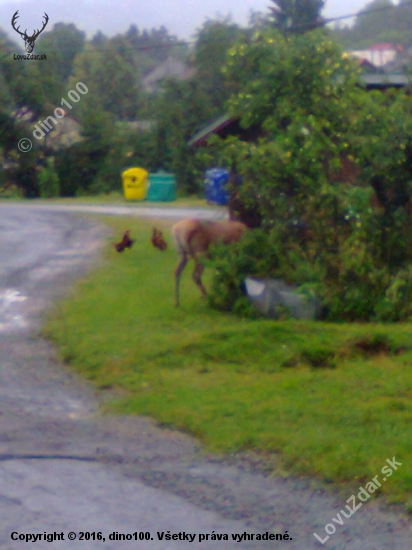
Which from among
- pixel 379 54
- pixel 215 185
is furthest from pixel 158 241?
pixel 379 54

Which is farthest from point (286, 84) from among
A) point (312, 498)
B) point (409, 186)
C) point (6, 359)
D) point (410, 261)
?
point (312, 498)

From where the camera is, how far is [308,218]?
36.1ft

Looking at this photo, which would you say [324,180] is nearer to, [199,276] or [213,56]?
[199,276]

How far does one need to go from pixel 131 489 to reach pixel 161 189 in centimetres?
2947

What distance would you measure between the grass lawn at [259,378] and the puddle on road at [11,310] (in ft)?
1.31

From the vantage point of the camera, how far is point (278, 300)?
1068cm

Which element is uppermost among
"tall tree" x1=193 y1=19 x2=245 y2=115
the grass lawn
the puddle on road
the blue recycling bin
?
"tall tree" x1=193 y1=19 x2=245 y2=115

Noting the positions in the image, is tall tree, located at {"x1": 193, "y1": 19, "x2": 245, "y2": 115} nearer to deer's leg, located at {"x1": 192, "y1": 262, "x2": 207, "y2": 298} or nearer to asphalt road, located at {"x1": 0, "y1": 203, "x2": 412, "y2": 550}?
deer's leg, located at {"x1": 192, "y1": 262, "x2": 207, "y2": 298}

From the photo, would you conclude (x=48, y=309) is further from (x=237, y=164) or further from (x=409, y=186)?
(x=409, y=186)

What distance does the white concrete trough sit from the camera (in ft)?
34.3

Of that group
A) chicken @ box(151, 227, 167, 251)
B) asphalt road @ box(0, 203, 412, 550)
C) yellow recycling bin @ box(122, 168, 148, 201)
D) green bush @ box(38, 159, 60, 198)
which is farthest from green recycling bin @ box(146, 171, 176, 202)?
asphalt road @ box(0, 203, 412, 550)

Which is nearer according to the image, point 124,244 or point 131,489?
point 131,489

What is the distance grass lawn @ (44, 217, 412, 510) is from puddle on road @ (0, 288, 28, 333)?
1.31 ft

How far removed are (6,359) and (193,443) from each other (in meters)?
3.39
